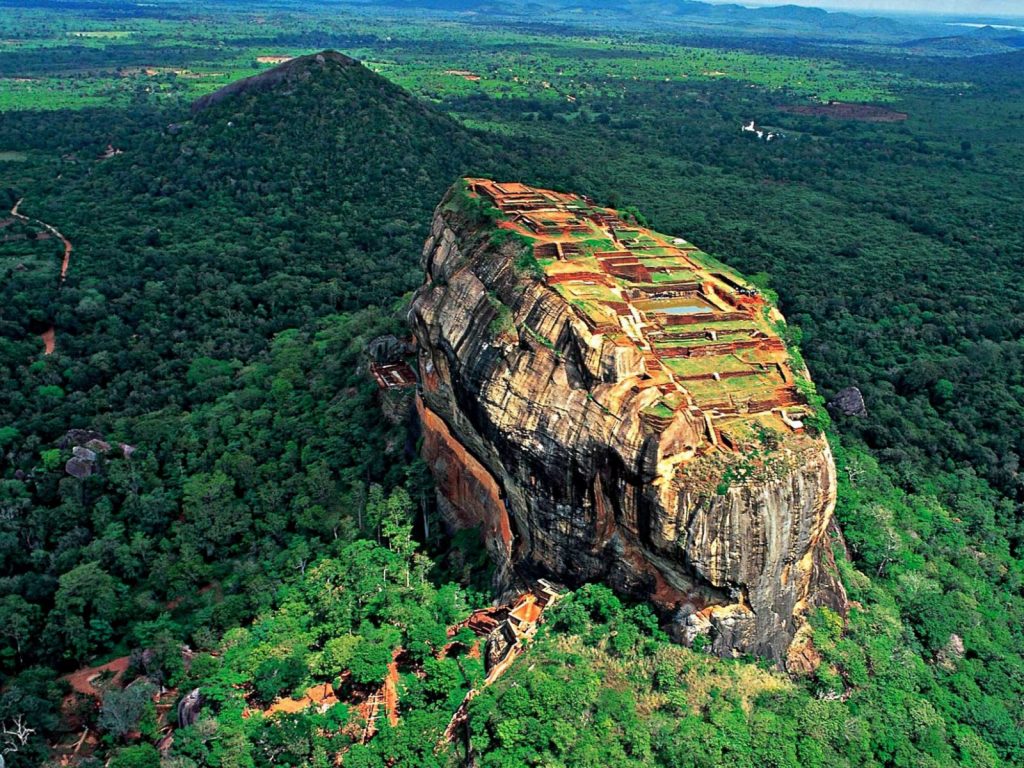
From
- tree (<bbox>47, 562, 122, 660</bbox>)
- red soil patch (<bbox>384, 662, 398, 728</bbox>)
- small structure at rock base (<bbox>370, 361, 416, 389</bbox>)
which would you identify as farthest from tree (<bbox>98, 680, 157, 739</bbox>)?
small structure at rock base (<bbox>370, 361, 416, 389</bbox>)

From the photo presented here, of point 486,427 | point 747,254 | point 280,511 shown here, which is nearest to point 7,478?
point 280,511

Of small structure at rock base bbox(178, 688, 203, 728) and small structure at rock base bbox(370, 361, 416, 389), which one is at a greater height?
small structure at rock base bbox(370, 361, 416, 389)

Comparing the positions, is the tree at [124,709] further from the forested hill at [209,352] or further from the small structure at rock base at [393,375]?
the small structure at rock base at [393,375]

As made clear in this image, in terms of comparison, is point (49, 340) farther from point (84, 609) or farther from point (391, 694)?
point (391, 694)

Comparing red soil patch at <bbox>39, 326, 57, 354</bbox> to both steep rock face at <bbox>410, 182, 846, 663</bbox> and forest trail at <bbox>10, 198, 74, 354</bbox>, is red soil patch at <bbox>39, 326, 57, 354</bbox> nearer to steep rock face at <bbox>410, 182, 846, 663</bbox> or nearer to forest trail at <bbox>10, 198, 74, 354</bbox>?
forest trail at <bbox>10, 198, 74, 354</bbox>

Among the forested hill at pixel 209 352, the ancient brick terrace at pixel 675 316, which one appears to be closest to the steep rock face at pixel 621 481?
the ancient brick terrace at pixel 675 316
